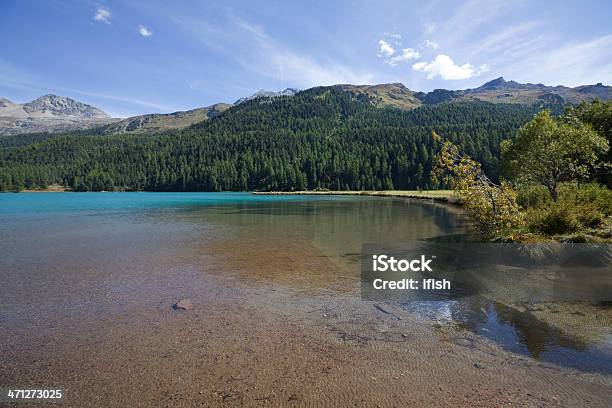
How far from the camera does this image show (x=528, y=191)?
37.1 m

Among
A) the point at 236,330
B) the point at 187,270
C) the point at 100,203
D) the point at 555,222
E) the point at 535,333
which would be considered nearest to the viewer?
the point at 535,333

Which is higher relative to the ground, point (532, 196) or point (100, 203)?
point (532, 196)

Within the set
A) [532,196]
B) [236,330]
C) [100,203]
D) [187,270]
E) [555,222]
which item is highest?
[532,196]

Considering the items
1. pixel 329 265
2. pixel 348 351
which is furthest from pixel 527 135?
pixel 348 351

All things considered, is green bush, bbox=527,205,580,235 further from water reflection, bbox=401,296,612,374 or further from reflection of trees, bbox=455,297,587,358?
reflection of trees, bbox=455,297,587,358

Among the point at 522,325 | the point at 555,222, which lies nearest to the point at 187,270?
the point at 522,325

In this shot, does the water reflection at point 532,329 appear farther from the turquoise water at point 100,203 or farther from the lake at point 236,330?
the turquoise water at point 100,203

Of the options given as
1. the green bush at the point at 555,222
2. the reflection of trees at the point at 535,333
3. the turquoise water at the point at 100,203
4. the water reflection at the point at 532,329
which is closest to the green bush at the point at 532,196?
the green bush at the point at 555,222

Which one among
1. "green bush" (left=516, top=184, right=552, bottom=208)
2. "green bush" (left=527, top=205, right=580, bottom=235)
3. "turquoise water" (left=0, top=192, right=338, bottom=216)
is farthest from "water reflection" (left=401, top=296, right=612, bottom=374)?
"turquoise water" (left=0, top=192, right=338, bottom=216)

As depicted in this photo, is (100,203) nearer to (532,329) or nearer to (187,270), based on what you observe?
(187,270)

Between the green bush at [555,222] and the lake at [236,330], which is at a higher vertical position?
the green bush at [555,222]

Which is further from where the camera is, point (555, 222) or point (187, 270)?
point (555, 222)

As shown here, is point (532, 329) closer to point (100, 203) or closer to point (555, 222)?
point (555, 222)

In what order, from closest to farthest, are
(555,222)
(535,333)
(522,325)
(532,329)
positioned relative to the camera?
(535,333), (532,329), (522,325), (555,222)
